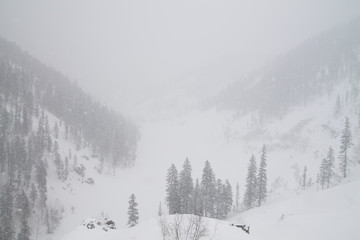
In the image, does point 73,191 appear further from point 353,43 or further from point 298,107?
point 353,43

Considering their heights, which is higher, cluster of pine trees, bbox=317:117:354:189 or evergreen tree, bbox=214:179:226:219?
cluster of pine trees, bbox=317:117:354:189

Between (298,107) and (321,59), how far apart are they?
49664 millimetres

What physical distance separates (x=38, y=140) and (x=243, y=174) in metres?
79.3

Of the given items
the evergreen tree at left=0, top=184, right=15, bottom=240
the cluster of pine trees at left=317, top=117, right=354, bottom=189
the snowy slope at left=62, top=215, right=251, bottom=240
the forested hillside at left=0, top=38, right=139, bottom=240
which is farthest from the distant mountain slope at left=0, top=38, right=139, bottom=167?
the cluster of pine trees at left=317, top=117, right=354, bottom=189

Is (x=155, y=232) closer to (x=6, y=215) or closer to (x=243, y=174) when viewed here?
(x=6, y=215)

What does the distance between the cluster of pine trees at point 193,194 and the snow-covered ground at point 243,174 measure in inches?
270

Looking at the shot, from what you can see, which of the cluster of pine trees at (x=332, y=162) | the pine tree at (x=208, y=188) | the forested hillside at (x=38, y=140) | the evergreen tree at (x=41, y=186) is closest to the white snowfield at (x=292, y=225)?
the pine tree at (x=208, y=188)

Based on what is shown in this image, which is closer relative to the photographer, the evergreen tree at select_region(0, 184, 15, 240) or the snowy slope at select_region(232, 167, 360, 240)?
the snowy slope at select_region(232, 167, 360, 240)

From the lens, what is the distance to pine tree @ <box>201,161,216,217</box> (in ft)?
148

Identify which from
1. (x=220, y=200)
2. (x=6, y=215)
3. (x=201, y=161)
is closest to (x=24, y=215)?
(x=6, y=215)

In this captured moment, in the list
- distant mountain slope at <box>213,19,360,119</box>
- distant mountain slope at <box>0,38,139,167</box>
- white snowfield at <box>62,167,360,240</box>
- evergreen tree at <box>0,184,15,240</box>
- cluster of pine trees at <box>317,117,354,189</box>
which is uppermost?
distant mountain slope at <box>213,19,360,119</box>

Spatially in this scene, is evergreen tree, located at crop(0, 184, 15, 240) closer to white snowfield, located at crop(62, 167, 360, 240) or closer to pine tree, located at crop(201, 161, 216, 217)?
white snowfield, located at crop(62, 167, 360, 240)

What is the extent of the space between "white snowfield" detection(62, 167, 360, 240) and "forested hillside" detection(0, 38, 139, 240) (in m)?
33.3

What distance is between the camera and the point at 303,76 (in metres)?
136
